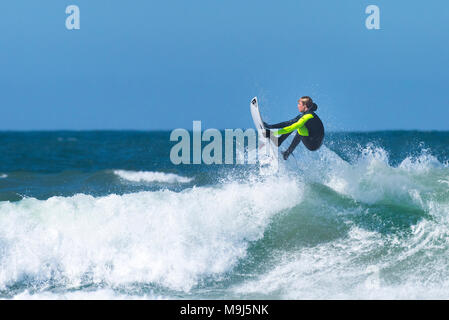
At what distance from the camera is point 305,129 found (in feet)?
29.6

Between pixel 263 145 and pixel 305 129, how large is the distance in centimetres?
77

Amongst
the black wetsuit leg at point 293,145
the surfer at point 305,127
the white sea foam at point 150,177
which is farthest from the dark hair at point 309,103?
the white sea foam at point 150,177

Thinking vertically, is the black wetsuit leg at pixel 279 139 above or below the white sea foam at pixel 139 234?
above

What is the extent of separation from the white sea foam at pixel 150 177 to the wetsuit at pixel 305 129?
9.18 metres

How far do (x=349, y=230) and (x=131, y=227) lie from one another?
127 inches

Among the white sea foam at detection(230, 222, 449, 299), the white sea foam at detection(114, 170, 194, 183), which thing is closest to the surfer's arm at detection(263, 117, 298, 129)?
the white sea foam at detection(230, 222, 449, 299)

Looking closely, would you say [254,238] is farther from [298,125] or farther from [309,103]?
[309,103]

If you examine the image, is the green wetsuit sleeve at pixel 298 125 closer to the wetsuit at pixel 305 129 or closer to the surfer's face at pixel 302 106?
the wetsuit at pixel 305 129

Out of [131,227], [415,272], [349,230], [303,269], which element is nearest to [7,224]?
[131,227]

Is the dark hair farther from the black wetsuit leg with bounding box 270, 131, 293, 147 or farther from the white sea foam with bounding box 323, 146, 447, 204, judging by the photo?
the white sea foam with bounding box 323, 146, 447, 204

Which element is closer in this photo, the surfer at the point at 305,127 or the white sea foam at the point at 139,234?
the white sea foam at the point at 139,234

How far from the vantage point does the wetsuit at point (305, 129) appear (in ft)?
29.3

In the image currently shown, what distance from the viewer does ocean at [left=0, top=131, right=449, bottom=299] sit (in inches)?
283
